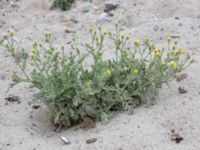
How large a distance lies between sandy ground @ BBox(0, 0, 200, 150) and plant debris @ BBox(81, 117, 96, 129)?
40 millimetres

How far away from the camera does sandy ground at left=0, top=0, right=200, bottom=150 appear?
10.1 feet

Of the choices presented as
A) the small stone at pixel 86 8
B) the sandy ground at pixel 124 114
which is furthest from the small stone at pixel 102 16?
the small stone at pixel 86 8

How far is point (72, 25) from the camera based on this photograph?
17.6ft

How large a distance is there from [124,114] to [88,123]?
293 mm

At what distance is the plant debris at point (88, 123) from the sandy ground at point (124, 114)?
0.13 ft

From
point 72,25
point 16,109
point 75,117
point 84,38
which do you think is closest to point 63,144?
point 75,117

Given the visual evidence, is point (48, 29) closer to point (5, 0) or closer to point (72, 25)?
point (72, 25)

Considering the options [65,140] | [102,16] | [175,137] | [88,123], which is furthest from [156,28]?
[65,140]

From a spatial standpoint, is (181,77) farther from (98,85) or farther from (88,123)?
(88,123)

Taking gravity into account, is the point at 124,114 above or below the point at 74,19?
below

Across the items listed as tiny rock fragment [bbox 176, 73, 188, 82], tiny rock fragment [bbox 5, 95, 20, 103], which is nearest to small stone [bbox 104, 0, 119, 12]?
tiny rock fragment [bbox 176, 73, 188, 82]

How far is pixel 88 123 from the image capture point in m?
3.26

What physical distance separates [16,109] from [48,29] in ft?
5.91

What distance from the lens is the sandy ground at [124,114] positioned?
306 cm
